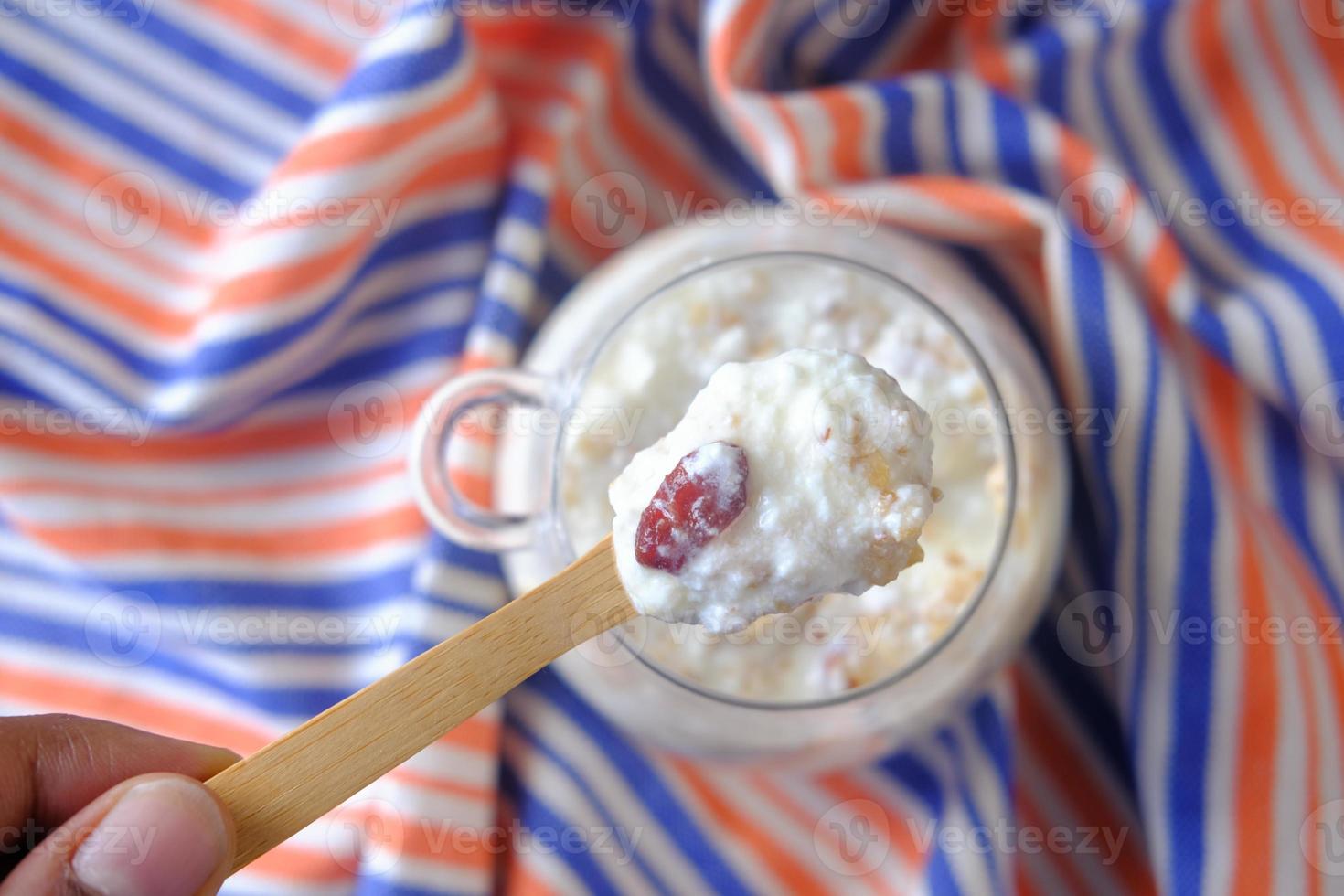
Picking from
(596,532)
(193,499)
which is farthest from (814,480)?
(193,499)

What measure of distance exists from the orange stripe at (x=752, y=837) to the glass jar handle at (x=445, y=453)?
1.04ft

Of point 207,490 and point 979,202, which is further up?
point 979,202

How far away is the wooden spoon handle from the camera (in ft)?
2.32

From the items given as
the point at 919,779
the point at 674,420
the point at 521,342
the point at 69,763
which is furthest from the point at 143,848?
the point at 919,779

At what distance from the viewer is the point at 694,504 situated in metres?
0.66

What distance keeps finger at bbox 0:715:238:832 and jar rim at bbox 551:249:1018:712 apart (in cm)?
33

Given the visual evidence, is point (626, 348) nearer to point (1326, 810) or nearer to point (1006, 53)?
point (1006, 53)

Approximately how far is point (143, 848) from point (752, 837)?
613 mm

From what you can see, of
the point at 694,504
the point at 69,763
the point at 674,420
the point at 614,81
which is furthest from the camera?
the point at 614,81

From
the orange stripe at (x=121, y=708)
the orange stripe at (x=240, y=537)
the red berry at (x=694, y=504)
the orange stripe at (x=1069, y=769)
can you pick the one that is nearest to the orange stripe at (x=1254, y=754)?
the orange stripe at (x=1069, y=769)

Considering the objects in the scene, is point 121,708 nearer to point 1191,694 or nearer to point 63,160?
point 63,160

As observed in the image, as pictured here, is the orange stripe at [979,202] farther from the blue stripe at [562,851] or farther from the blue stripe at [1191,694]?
the blue stripe at [562,851]

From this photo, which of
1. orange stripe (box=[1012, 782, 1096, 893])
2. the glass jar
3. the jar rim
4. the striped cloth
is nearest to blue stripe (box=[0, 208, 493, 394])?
the striped cloth

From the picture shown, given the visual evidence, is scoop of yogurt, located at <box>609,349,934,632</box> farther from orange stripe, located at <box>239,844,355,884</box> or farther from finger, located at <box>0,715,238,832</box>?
orange stripe, located at <box>239,844,355,884</box>
